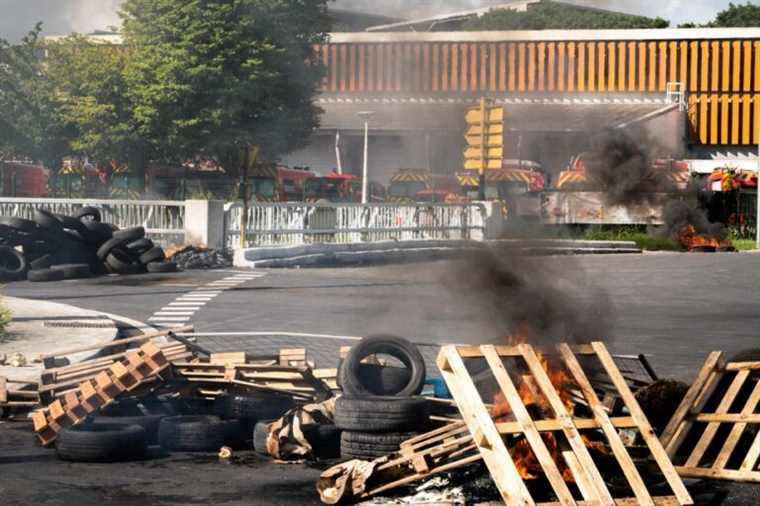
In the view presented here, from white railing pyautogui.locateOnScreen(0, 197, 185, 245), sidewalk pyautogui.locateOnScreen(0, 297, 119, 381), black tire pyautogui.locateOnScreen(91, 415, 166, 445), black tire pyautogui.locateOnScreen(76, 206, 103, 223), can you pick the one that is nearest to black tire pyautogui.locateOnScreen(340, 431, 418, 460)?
black tire pyautogui.locateOnScreen(91, 415, 166, 445)

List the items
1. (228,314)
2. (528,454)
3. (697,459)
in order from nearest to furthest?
(528,454)
(697,459)
(228,314)

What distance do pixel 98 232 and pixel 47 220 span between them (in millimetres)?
1207

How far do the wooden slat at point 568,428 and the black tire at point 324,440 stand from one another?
1867 mm

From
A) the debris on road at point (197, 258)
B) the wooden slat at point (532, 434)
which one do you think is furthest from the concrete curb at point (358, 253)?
the wooden slat at point (532, 434)

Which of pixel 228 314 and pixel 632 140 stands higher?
pixel 632 140

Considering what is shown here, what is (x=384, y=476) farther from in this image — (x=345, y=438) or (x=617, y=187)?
(x=617, y=187)

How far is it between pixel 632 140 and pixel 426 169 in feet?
80.6

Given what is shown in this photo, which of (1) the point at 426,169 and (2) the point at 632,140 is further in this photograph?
(1) the point at 426,169

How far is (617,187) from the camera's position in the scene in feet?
91.1

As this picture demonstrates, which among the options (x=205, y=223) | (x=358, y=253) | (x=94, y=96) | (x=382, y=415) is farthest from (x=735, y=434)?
(x=94, y=96)

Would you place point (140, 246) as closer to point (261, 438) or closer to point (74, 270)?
point (74, 270)

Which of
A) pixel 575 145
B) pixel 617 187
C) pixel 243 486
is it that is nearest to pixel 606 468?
pixel 243 486

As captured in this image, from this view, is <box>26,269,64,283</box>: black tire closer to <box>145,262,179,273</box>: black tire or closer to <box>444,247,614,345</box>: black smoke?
<box>145,262,179,273</box>: black tire

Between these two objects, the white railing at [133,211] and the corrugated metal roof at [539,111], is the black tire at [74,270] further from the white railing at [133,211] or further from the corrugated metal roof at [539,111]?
the corrugated metal roof at [539,111]
